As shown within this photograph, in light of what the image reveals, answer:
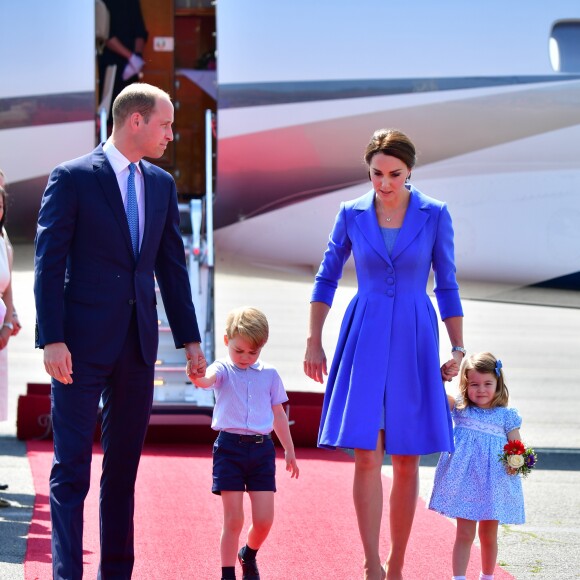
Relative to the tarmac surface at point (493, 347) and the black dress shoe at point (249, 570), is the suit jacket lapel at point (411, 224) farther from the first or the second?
the tarmac surface at point (493, 347)

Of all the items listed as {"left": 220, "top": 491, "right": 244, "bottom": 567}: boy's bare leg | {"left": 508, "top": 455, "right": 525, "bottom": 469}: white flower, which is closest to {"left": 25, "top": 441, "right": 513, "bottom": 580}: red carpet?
{"left": 220, "top": 491, "right": 244, "bottom": 567}: boy's bare leg

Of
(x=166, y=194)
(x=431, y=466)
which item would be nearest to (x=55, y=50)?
(x=431, y=466)

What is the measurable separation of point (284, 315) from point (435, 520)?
111 inches

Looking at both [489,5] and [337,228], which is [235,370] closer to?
[337,228]

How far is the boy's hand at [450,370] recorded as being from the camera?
388 centimetres

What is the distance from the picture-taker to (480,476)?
4004 millimetres

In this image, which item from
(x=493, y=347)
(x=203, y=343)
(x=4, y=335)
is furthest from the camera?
(x=493, y=347)

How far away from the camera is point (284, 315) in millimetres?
7711

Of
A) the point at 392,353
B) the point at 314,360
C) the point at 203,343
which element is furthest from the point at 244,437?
the point at 203,343

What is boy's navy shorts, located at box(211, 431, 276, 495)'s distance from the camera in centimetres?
383

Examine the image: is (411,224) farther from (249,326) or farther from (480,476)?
(480,476)

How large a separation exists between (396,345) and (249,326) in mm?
499

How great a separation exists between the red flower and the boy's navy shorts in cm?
82

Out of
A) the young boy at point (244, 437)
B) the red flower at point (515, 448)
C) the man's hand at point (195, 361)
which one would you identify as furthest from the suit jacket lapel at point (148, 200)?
the red flower at point (515, 448)
